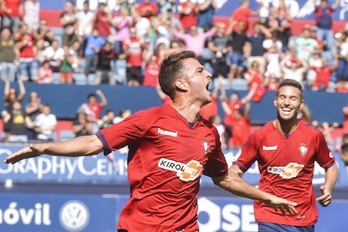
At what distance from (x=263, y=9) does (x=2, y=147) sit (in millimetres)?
10312

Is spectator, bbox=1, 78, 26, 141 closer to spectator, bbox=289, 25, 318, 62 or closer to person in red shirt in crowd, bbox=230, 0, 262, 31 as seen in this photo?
person in red shirt in crowd, bbox=230, 0, 262, 31

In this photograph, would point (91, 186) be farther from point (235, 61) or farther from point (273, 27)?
point (273, 27)

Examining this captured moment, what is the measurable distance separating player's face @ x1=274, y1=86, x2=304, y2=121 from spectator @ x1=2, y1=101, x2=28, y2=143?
9137mm

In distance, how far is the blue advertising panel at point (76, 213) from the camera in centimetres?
1225

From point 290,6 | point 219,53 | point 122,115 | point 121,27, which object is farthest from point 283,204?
point 290,6

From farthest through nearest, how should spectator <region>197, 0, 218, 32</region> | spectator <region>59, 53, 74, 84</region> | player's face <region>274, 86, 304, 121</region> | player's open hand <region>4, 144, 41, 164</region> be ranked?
spectator <region>197, 0, 218, 32</region> → spectator <region>59, 53, 74, 84</region> → player's face <region>274, 86, 304, 121</region> → player's open hand <region>4, 144, 41, 164</region>

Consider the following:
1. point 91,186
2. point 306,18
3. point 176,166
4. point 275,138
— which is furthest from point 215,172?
point 306,18

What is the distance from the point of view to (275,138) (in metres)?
9.14

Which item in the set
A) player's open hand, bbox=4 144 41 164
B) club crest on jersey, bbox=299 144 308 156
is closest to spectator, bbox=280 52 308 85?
club crest on jersey, bbox=299 144 308 156

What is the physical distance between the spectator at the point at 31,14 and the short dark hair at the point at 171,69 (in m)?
14.9

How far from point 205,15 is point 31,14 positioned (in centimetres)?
404

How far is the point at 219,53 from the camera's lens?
2105 centimetres

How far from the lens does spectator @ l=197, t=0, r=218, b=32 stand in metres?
22.1

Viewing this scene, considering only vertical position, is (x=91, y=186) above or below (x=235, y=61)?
below
